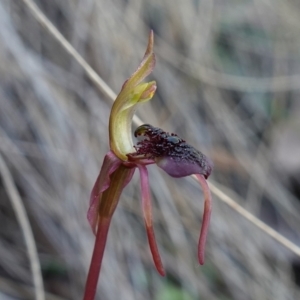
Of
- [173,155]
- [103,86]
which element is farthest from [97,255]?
[103,86]

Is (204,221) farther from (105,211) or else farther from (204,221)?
(105,211)

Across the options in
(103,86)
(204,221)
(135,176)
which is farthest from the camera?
(135,176)

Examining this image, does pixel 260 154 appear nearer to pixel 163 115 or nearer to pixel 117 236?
pixel 163 115

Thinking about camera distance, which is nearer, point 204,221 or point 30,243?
point 204,221

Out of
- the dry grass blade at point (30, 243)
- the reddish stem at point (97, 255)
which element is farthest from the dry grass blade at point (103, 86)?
the reddish stem at point (97, 255)

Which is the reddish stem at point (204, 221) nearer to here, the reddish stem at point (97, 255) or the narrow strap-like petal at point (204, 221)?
the narrow strap-like petal at point (204, 221)

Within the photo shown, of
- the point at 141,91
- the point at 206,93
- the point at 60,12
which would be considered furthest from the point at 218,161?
the point at 141,91

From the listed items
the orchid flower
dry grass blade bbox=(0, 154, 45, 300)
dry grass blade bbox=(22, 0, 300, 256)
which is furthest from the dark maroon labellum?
dry grass blade bbox=(0, 154, 45, 300)
